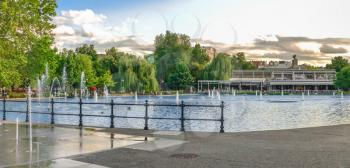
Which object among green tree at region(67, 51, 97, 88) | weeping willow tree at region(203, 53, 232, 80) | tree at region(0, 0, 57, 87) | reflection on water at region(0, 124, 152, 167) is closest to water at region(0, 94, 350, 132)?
tree at region(0, 0, 57, 87)

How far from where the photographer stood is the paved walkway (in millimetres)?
11836

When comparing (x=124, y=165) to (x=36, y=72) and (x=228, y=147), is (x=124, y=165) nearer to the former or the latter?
(x=228, y=147)

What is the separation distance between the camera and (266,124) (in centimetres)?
3112

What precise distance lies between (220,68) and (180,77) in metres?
12.1

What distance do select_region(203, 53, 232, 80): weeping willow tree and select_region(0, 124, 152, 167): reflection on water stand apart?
107393 mm

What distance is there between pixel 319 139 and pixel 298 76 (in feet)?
507

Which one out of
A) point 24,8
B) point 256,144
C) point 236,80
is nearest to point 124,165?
point 256,144

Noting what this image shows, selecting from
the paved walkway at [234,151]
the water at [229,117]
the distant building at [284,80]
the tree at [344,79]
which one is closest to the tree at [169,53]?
the distant building at [284,80]

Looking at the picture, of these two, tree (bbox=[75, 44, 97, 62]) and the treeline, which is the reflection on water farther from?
the treeline

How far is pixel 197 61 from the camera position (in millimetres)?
151875

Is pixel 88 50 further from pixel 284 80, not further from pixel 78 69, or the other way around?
pixel 284 80

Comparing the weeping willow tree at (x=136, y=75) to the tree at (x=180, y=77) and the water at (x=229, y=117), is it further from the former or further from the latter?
the water at (x=229, y=117)

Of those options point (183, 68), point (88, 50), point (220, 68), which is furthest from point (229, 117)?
point (183, 68)

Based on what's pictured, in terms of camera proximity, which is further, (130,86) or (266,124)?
→ (130,86)
